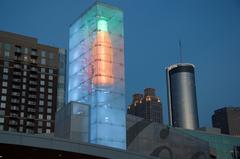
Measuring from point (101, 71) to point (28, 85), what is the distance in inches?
5014

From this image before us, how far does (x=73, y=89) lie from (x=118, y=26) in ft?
34.2

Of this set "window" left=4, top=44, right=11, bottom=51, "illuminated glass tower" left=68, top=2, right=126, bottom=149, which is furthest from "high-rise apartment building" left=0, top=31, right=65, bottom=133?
"illuminated glass tower" left=68, top=2, right=126, bottom=149

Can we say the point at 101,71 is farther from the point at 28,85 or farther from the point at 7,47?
the point at 7,47

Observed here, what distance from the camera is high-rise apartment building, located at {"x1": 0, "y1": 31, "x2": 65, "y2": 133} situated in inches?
6693

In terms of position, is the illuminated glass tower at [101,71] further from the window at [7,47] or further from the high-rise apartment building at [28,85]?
the window at [7,47]

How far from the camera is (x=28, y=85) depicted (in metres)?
178

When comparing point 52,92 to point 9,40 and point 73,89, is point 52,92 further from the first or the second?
point 73,89

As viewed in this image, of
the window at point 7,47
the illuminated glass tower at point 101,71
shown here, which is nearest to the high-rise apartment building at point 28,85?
the window at point 7,47

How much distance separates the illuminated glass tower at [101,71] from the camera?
53.2 m

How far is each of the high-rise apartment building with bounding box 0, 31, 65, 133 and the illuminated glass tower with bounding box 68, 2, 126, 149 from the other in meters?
114

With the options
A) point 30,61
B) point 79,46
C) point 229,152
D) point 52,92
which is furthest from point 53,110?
point 79,46

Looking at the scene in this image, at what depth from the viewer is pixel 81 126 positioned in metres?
49.1

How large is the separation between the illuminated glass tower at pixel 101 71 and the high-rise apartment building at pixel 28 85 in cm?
11415

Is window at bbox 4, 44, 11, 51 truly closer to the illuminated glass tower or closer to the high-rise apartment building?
the high-rise apartment building
